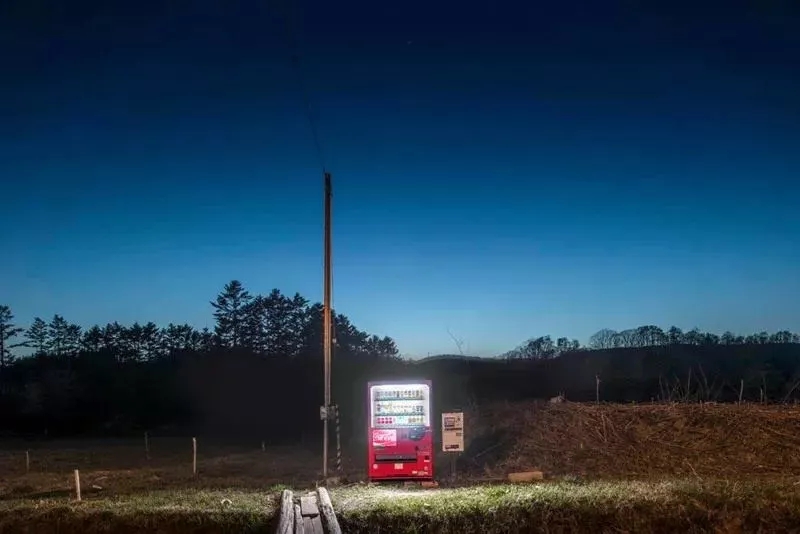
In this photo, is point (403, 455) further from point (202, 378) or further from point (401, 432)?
point (202, 378)

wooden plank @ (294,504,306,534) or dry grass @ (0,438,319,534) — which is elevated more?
wooden plank @ (294,504,306,534)

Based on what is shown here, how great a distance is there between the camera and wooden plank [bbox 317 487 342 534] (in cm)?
1212

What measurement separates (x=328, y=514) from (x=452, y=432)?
7892 mm

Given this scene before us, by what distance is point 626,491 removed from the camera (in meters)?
14.6

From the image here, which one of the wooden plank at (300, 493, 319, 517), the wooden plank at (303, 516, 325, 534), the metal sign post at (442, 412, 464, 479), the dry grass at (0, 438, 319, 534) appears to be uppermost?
the metal sign post at (442, 412, 464, 479)

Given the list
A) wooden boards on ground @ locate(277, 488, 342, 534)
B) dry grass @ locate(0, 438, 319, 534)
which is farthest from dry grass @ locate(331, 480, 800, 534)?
dry grass @ locate(0, 438, 319, 534)

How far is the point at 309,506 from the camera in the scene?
14.4 m

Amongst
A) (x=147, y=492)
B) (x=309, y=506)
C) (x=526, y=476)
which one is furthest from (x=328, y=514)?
(x=147, y=492)

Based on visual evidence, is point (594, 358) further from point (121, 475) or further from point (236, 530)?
point (236, 530)

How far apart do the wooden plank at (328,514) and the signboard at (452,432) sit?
5424mm

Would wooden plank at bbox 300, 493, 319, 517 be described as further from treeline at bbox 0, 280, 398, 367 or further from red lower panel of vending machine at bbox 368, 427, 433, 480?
treeline at bbox 0, 280, 398, 367

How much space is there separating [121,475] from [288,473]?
6.02 metres

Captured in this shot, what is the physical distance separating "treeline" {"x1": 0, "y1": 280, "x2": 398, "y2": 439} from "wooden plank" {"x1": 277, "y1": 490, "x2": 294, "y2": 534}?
1776 inches

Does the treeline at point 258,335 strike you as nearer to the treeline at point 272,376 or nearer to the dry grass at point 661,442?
the treeline at point 272,376
